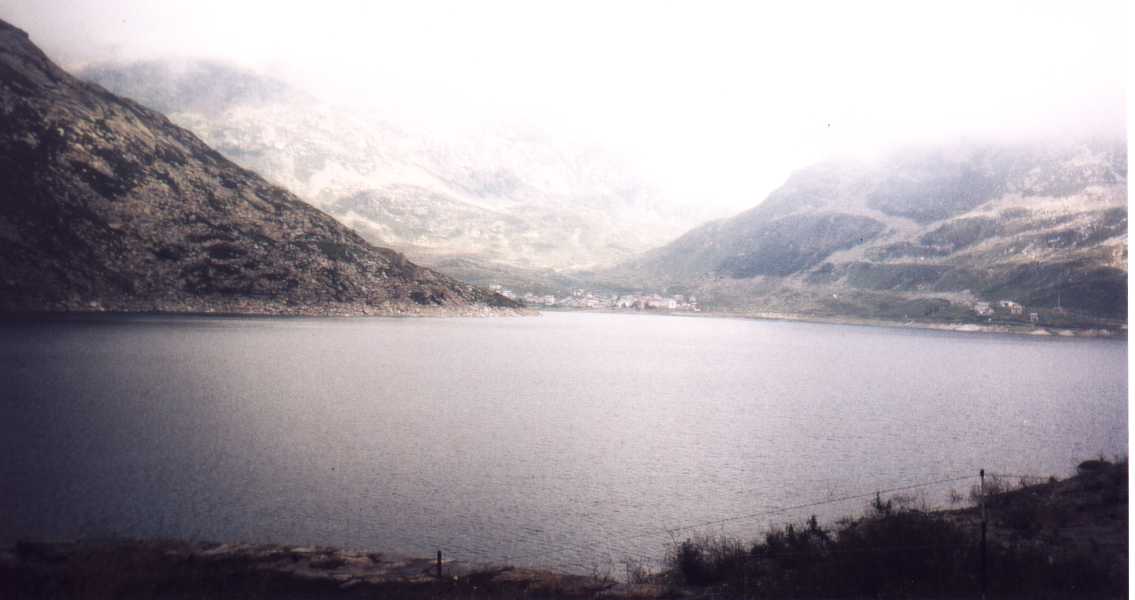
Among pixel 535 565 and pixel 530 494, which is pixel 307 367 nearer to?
pixel 530 494

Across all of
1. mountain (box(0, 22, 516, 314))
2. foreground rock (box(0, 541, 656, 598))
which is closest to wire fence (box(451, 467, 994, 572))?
foreground rock (box(0, 541, 656, 598))

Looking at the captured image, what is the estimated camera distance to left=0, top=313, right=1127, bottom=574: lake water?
2611cm

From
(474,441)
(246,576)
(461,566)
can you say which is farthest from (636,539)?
(474,441)

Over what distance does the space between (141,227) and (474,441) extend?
416 feet

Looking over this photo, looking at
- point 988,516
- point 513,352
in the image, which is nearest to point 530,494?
point 988,516

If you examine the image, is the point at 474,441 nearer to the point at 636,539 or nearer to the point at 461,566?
the point at 636,539

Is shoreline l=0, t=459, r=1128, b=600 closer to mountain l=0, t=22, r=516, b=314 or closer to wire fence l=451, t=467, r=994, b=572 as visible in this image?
wire fence l=451, t=467, r=994, b=572

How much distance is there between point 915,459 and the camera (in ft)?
132

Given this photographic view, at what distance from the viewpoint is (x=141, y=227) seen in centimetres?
13912

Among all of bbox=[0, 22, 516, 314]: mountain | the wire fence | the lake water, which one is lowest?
the wire fence

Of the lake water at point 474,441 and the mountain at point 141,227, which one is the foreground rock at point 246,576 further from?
the mountain at point 141,227

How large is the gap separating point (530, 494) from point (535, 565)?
791 cm

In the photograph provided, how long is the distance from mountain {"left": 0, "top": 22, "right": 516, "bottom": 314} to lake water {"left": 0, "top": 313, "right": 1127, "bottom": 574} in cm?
3798

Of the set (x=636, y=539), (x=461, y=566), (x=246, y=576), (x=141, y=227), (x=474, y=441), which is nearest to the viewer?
(x=246, y=576)
